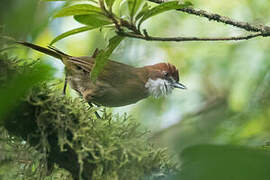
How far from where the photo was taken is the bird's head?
452 centimetres

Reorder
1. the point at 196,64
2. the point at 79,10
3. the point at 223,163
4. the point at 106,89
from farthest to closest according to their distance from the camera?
the point at 196,64, the point at 106,89, the point at 79,10, the point at 223,163

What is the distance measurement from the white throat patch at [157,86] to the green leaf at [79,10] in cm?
264

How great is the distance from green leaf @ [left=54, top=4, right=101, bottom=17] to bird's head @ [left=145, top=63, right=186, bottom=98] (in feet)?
8.84

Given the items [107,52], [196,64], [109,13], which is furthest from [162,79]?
[109,13]

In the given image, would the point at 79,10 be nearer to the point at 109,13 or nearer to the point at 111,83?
the point at 109,13

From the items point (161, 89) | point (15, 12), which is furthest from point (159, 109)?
point (15, 12)

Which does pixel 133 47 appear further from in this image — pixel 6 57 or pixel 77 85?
pixel 6 57

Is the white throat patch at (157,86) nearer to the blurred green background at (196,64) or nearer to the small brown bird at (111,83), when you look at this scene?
the small brown bird at (111,83)

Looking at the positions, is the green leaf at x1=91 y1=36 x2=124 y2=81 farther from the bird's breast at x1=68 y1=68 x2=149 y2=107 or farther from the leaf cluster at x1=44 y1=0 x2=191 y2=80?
the bird's breast at x1=68 y1=68 x2=149 y2=107

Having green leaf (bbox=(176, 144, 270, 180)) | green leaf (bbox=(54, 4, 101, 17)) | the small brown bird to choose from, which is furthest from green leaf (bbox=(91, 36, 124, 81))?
the small brown bird

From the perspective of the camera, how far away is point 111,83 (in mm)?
4039

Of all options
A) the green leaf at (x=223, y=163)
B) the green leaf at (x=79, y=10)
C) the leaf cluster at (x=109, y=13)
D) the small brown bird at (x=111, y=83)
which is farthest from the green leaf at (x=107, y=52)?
the small brown bird at (x=111, y=83)

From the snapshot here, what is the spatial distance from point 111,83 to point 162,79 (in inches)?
30.4

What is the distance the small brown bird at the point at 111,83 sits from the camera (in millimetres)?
3783
